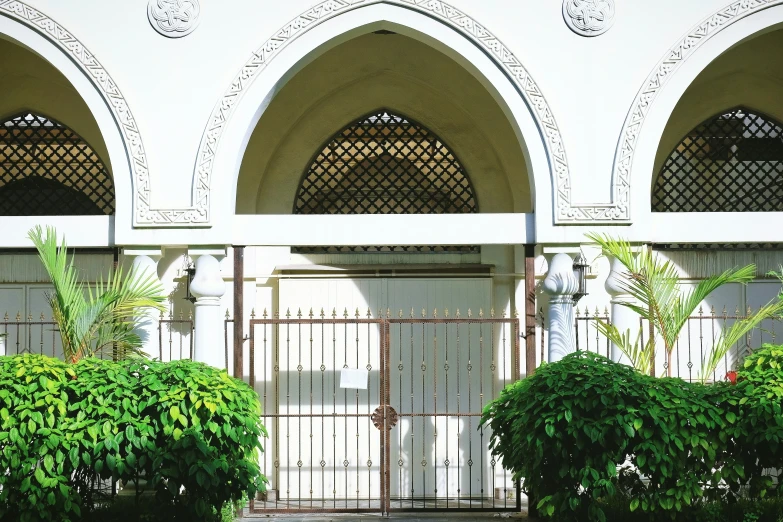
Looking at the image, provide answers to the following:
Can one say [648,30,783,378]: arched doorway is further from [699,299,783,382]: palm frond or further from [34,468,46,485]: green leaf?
[34,468,46,485]: green leaf

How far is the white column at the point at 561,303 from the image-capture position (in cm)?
821

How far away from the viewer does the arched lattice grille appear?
401 inches

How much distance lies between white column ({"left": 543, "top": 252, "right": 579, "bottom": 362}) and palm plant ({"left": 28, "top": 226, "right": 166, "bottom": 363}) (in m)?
3.16

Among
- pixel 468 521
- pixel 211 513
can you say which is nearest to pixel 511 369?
pixel 468 521

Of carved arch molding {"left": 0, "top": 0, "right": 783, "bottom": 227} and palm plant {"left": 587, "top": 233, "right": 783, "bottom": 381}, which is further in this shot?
carved arch molding {"left": 0, "top": 0, "right": 783, "bottom": 227}

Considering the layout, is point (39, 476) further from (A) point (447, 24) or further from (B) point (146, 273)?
(A) point (447, 24)

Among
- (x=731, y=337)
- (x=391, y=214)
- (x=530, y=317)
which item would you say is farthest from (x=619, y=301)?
(x=391, y=214)

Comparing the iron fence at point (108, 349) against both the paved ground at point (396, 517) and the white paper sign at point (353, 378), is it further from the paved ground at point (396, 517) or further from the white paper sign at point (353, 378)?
the paved ground at point (396, 517)

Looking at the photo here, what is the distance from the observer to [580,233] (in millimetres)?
8180

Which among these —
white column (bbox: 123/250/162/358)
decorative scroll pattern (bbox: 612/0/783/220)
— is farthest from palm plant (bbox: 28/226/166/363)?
decorative scroll pattern (bbox: 612/0/783/220)

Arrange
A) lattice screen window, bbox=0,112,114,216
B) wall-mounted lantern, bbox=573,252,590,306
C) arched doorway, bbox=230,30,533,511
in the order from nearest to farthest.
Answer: wall-mounted lantern, bbox=573,252,590,306
arched doorway, bbox=230,30,533,511
lattice screen window, bbox=0,112,114,216

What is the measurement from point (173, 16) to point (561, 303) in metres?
3.96

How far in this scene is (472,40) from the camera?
8.27 meters

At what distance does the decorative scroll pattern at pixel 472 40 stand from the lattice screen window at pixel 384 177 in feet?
7.19
